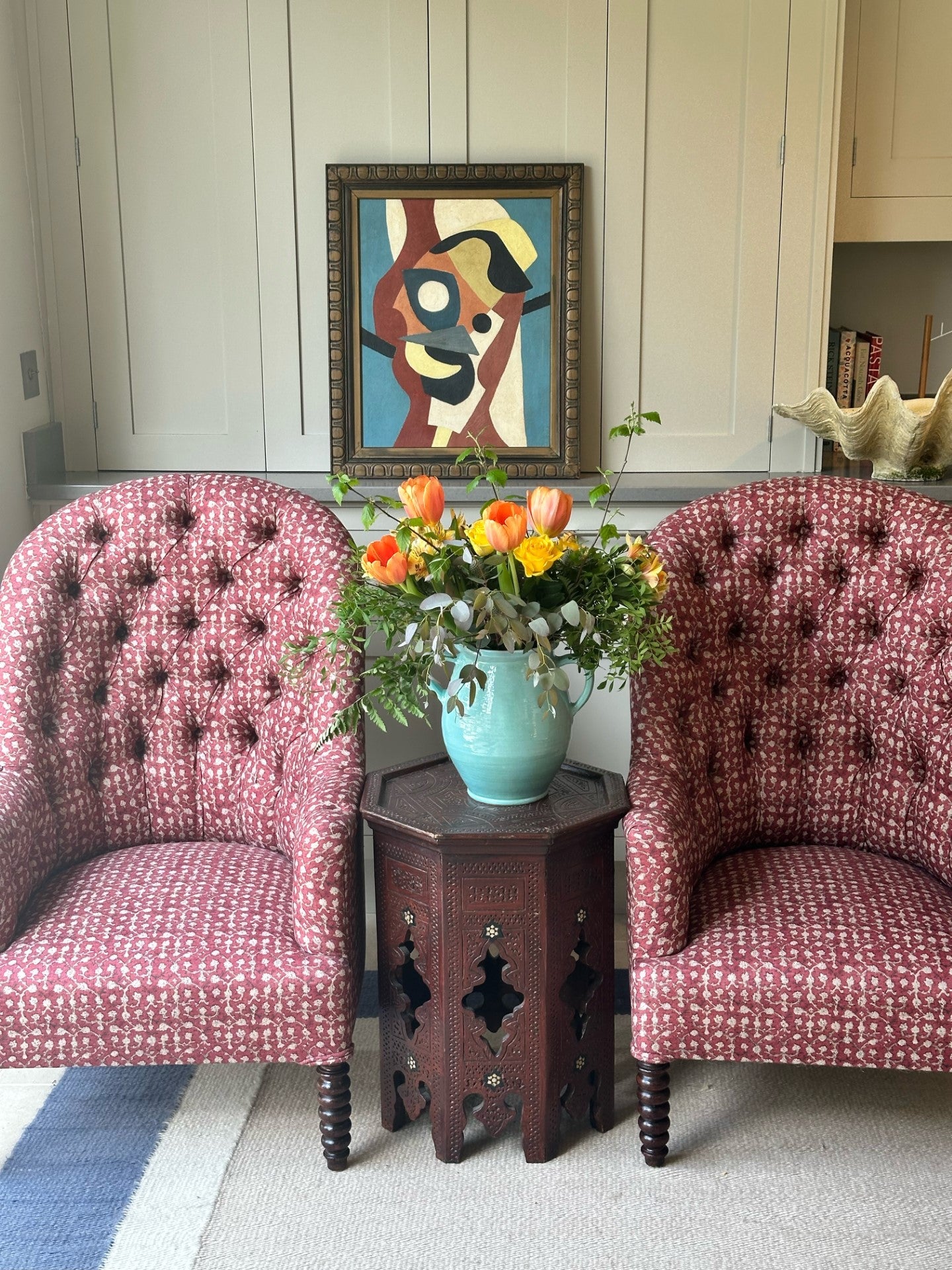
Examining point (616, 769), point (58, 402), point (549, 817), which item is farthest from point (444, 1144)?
point (58, 402)

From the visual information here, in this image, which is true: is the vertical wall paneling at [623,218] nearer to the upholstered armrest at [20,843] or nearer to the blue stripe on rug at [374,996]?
the blue stripe on rug at [374,996]

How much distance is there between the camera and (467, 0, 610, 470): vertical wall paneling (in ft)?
8.62

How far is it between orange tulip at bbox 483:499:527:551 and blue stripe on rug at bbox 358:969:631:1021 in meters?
1.08

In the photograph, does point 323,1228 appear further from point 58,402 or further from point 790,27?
point 790,27

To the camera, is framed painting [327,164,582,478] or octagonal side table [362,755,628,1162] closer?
octagonal side table [362,755,628,1162]

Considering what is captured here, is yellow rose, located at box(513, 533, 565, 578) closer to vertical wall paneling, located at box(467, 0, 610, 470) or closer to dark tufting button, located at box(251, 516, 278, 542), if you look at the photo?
dark tufting button, located at box(251, 516, 278, 542)

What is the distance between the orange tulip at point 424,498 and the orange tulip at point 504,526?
83 millimetres

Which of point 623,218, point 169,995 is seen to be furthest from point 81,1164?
point 623,218

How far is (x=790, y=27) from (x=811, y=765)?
1.62 m

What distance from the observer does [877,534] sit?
7.15 feet

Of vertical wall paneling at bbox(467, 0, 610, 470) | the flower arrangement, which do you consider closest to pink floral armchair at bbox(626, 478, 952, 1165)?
the flower arrangement

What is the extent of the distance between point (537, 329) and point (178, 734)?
1.21m

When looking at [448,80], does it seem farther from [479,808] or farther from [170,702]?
[479,808]

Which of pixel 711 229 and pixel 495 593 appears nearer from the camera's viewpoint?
pixel 495 593
